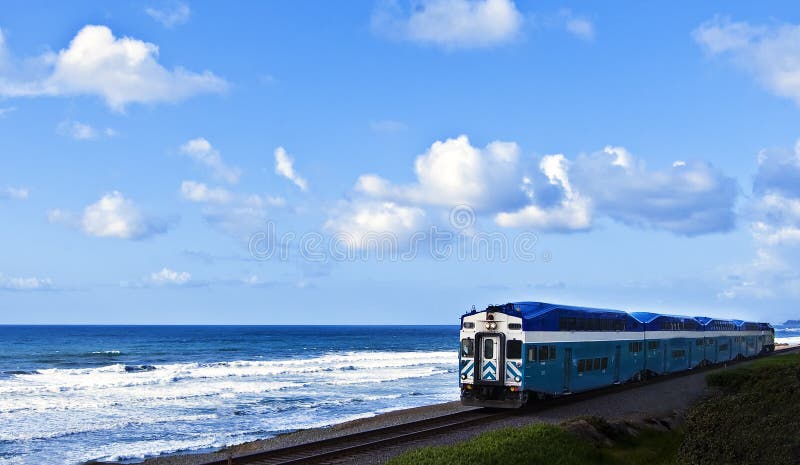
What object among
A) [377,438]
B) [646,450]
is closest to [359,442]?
[377,438]

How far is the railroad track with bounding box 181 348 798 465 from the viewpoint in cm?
1894

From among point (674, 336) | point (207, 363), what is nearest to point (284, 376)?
point (207, 363)

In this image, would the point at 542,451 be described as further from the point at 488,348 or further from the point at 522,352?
the point at 488,348

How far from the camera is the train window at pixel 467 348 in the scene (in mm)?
26891

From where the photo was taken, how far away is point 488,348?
2669 centimetres

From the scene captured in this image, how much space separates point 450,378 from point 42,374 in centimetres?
3791

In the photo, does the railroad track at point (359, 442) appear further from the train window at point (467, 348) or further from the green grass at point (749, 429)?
the green grass at point (749, 429)

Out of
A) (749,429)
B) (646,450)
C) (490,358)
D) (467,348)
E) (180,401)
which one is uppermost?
(467,348)

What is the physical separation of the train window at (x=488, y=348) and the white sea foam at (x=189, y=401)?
1055 centimetres

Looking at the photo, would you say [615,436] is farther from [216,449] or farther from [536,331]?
[216,449]

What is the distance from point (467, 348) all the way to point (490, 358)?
946mm

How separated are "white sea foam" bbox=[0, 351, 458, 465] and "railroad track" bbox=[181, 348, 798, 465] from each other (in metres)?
9.07

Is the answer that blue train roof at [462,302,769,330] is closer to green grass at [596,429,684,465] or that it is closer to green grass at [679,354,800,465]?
green grass at [596,429,684,465]

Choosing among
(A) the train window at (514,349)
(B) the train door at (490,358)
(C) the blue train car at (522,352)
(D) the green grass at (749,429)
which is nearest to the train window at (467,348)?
(C) the blue train car at (522,352)
